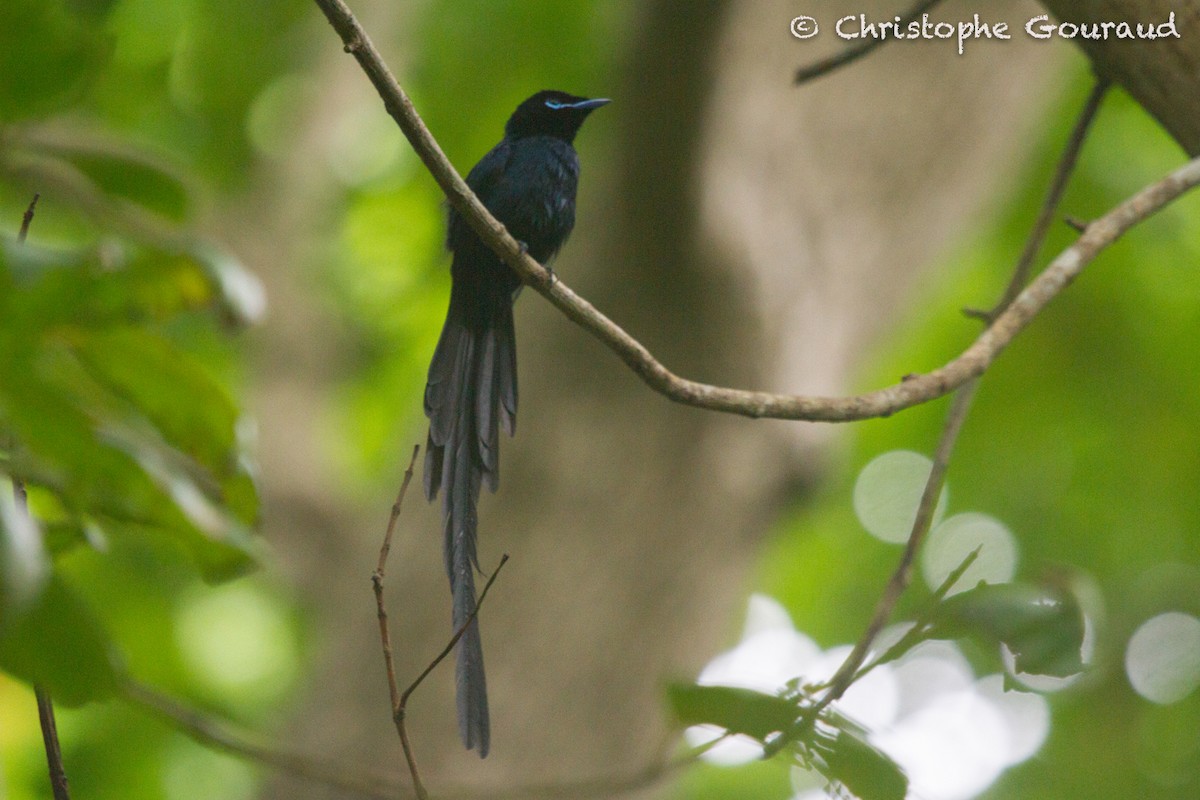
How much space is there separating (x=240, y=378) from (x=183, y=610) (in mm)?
1429

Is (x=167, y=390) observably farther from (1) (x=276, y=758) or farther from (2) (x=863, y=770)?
(2) (x=863, y=770)

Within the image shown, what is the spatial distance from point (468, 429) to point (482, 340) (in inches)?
8.3

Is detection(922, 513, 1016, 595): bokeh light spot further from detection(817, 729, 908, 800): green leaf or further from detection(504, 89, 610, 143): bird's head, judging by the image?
detection(817, 729, 908, 800): green leaf

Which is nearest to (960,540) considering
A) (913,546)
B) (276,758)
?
(913,546)

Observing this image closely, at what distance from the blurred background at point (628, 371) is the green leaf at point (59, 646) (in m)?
0.27

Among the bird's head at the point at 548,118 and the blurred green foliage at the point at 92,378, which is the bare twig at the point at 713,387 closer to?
the blurred green foliage at the point at 92,378

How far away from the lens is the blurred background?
130 inches

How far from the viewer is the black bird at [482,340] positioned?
122 cm

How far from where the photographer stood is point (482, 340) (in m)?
1.66

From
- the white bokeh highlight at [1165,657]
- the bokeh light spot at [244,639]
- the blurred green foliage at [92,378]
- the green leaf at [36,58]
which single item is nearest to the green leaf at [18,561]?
the blurred green foliage at [92,378]

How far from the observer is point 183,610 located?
5.05 meters

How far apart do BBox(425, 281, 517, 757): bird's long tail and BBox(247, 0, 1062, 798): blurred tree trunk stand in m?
1.72

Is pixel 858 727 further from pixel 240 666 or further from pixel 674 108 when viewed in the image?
pixel 240 666

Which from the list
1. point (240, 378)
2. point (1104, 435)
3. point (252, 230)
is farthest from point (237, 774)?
point (1104, 435)
